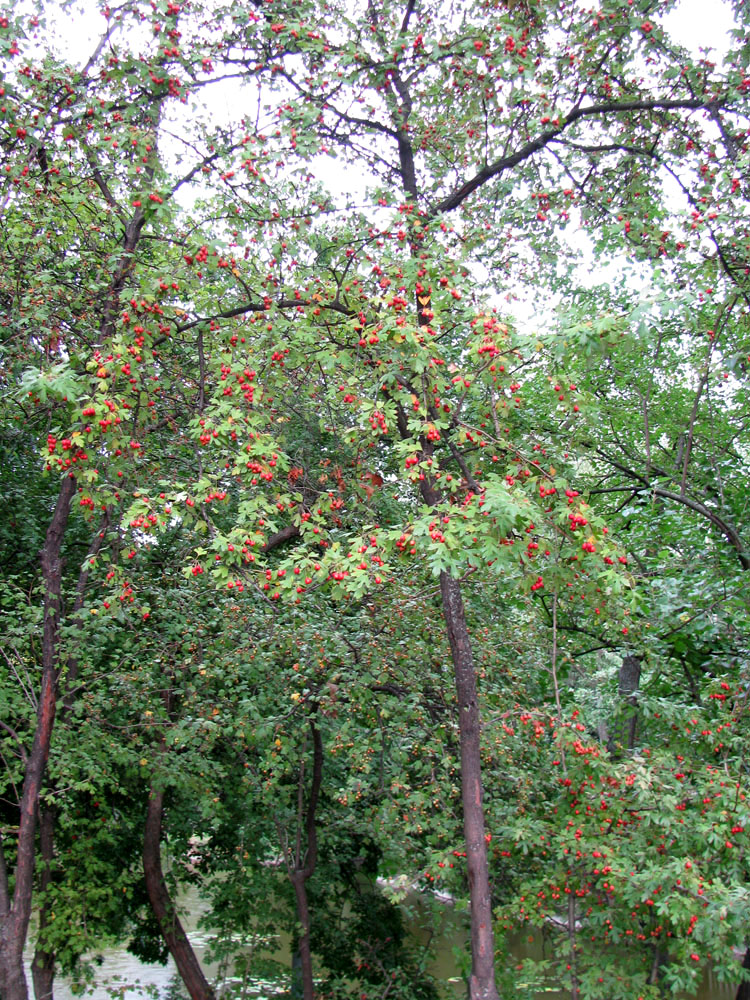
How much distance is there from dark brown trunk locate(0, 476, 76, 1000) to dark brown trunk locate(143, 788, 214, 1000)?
424 centimetres

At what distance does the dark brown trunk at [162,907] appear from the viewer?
379 inches

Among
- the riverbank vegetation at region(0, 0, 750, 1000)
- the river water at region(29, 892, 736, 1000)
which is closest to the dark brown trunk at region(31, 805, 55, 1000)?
the riverbank vegetation at region(0, 0, 750, 1000)

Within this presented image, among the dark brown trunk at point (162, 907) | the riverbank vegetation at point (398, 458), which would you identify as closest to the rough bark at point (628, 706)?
the riverbank vegetation at point (398, 458)

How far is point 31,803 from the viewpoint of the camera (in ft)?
17.7

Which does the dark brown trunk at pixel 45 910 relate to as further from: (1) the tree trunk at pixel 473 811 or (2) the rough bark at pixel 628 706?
(2) the rough bark at pixel 628 706

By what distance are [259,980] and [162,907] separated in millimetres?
2793

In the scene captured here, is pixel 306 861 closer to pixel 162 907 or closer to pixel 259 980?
pixel 162 907

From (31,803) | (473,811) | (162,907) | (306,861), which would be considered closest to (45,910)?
(162,907)

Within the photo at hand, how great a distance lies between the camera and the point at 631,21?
5836 mm

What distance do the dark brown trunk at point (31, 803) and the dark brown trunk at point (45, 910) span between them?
125 inches

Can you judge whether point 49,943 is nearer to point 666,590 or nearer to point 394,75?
point 666,590

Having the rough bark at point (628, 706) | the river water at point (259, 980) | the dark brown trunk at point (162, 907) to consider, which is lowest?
the river water at point (259, 980)

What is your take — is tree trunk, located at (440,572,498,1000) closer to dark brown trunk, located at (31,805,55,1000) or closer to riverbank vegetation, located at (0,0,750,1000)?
riverbank vegetation, located at (0,0,750,1000)

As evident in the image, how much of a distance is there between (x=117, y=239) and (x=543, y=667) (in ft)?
16.9
